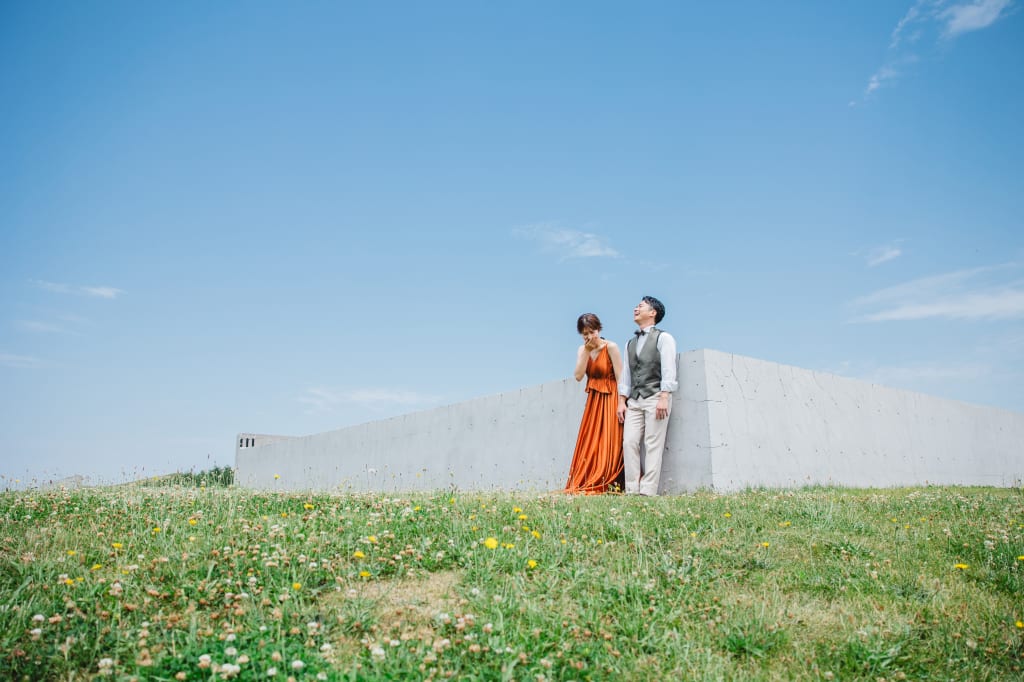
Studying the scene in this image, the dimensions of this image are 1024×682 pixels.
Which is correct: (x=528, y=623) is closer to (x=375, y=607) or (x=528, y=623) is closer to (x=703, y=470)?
(x=375, y=607)

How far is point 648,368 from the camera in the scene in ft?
29.5

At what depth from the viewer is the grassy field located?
3443mm

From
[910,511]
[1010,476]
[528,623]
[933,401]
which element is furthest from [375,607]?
[1010,476]

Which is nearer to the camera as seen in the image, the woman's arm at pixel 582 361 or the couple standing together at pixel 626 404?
the couple standing together at pixel 626 404

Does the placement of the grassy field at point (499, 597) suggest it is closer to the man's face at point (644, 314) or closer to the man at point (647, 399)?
the man at point (647, 399)

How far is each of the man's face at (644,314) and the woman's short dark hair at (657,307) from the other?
0.04 meters

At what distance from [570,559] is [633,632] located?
0.99m

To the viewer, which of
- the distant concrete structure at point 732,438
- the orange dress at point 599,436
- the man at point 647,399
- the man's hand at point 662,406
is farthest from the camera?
the distant concrete structure at point 732,438

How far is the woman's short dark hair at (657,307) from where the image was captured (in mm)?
9422

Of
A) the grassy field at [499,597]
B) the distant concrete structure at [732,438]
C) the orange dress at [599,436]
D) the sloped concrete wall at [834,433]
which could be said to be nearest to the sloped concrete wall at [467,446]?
the distant concrete structure at [732,438]

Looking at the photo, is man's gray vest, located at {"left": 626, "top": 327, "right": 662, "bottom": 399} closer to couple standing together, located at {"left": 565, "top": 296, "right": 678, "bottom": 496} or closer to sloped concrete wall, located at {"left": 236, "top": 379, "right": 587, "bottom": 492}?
couple standing together, located at {"left": 565, "top": 296, "right": 678, "bottom": 496}

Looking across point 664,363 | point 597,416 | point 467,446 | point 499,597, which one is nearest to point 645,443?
point 597,416

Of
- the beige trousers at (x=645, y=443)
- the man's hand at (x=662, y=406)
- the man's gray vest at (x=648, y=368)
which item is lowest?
the beige trousers at (x=645, y=443)

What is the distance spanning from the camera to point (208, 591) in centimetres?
402
